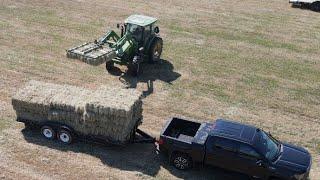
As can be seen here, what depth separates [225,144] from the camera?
15250mm

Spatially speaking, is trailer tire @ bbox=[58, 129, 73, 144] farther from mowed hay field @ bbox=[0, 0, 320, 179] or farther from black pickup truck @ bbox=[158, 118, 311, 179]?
black pickup truck @ bbox=[158, 118, 311, 179]

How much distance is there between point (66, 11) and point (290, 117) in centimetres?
1879

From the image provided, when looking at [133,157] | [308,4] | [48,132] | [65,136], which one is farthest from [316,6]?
[48,132]

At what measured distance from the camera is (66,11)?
106ft

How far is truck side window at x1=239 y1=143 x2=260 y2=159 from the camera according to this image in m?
15.0

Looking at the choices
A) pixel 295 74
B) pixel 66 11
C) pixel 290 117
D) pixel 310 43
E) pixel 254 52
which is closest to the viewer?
pixel 290 117

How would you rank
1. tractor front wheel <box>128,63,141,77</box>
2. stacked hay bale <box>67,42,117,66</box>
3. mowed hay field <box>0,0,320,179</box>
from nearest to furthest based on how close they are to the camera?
mowed hay field <box>0,0,320,179</box> → stacked hay bale <box>67,42,117,66</box> → tractor front wheel <box>128,63,141,77</box>

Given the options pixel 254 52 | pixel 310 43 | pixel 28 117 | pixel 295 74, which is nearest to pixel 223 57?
pixel 254 52

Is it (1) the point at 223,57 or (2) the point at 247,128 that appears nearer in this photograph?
(2) the point at 247,128

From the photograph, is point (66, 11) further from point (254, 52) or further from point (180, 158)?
point (180, 158)

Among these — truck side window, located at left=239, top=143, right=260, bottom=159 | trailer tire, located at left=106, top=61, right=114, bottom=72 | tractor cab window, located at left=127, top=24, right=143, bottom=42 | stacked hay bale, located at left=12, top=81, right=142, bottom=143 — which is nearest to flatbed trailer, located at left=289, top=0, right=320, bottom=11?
tractor cab window, located at left=127, top=24, right=143, bottom=42

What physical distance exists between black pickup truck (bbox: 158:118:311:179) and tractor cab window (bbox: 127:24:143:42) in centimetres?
841

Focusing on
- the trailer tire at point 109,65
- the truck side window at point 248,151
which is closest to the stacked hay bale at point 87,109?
the truck side window at point 248,151

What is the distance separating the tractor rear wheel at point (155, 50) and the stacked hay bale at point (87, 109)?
7.06 meters
